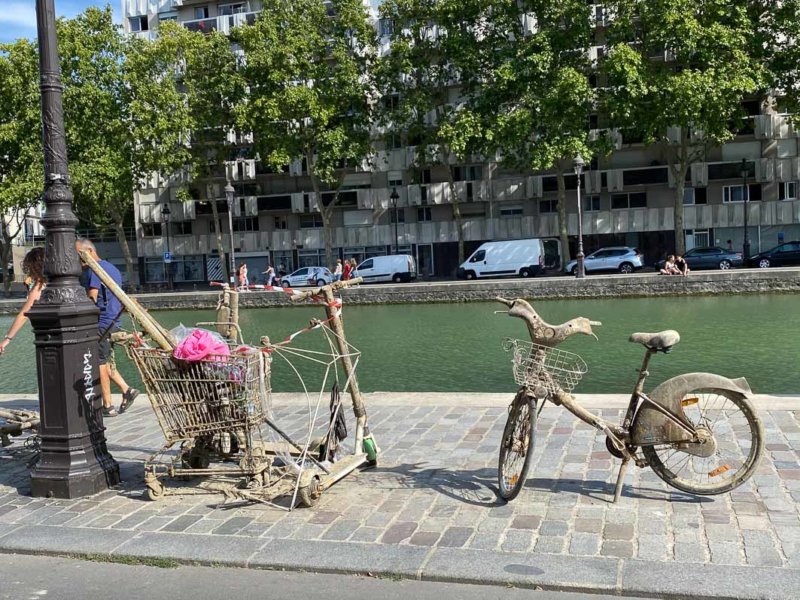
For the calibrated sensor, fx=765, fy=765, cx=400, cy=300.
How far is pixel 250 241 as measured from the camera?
191 ft

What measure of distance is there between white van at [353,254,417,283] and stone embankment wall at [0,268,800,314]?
13645mm

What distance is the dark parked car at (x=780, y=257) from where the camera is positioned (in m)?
39.3

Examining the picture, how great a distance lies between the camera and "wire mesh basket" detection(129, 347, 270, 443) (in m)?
5.10

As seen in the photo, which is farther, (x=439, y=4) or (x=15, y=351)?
(x=439, y=4)

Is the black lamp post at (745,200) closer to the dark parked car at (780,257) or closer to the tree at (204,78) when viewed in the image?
the dark parked car at (780,257)

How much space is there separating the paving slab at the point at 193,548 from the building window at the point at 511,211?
49421mm

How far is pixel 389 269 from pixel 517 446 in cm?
4034

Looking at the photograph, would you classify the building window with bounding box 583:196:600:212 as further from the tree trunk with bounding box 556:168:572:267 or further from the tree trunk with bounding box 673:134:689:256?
the tree trunk with bounding box 673:134:689:256

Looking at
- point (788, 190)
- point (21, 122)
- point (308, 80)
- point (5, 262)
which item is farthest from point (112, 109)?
point (788, 190)

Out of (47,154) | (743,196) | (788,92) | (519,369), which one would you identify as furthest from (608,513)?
(743,196)

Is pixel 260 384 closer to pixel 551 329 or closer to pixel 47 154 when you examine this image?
pixel 551 329

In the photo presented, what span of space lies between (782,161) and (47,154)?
49.5 meters

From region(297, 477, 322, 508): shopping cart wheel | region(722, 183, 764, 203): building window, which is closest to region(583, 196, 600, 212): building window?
region(722, 183, 764, 203): building window

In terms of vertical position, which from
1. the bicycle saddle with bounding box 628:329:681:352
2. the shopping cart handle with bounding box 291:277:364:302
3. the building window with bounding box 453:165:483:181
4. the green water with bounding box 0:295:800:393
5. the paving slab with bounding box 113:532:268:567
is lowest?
the green water with bounding box 0:295:800:393
